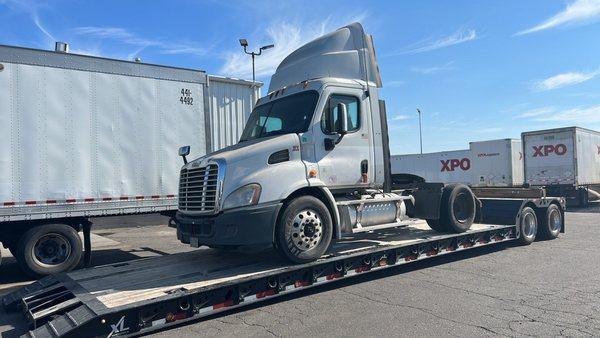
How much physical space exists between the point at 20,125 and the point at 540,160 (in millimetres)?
21517

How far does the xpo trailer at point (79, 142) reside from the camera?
8.32 meters

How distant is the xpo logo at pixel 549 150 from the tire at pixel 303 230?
19.0 metres

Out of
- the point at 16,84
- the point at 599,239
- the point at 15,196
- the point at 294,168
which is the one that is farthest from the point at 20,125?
the point at 599,239

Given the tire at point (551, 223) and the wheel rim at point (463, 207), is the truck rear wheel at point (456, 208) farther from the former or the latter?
the tire at point (551, 223)

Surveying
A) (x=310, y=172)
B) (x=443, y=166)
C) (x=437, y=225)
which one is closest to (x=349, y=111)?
(x=310, y=172)

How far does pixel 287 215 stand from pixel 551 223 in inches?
302

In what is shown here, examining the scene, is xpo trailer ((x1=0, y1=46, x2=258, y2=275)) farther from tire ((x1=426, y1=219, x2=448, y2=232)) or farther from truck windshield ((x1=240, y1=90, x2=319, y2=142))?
tire ((x1=426, y1=219, x2=448, y2=232))

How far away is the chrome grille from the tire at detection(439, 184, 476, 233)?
4.46 m

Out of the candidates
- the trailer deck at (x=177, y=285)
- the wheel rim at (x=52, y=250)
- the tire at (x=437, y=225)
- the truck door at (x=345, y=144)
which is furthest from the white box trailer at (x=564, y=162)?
the wheel rim at (x=52, y=250)

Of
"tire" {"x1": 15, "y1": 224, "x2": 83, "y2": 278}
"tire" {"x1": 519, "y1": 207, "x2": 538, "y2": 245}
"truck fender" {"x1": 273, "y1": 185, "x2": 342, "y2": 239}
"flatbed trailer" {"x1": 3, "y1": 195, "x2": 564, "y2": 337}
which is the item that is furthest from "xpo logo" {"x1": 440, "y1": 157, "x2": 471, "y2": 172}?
"tire" {"x1": 15, "y1": 224, "x2": 83, "y2": 278}

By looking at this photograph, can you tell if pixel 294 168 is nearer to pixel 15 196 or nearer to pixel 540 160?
pixel 15 196

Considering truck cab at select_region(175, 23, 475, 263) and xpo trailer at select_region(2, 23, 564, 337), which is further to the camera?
truck cab at select_region(175, 23, 475, 263)

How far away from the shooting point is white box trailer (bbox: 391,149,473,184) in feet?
101

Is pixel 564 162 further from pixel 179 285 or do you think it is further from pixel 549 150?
pixel 179 285
